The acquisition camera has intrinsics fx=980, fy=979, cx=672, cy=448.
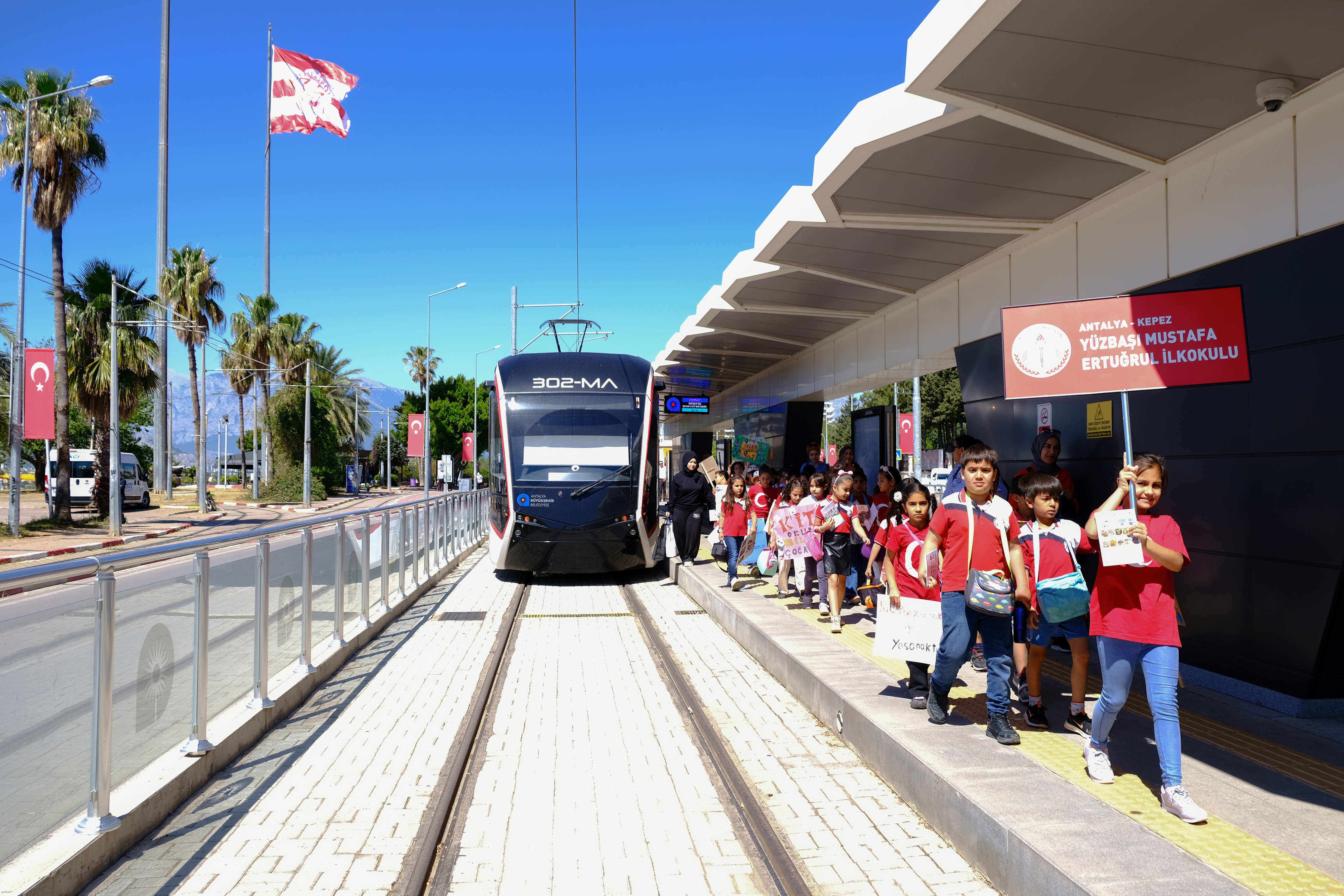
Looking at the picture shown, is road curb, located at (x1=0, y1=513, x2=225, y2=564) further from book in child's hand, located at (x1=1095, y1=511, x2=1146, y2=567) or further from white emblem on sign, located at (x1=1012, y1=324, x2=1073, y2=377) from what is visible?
book in child's hand, located at (x1=1095, y1=511, x2=1146, y2=567)

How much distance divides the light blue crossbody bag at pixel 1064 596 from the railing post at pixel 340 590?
Result: 236 inches

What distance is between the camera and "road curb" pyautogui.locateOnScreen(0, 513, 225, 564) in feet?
61.2

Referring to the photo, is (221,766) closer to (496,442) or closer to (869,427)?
(496,442)

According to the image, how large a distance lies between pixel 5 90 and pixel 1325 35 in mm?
31163

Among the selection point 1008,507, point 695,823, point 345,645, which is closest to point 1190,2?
point 1008,507

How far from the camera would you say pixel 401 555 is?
40.8 feet

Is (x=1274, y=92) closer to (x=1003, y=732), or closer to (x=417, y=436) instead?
(x=1003, y=732)

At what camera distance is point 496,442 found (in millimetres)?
14820

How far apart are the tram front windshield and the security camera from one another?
31.9 ft

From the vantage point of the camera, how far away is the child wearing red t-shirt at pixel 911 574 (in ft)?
20.6

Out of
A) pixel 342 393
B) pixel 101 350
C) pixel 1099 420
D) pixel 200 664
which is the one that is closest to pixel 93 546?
pixel 101 350

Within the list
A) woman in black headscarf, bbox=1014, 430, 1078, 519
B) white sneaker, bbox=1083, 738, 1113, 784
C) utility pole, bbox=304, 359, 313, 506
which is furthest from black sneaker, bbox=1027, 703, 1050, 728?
utility pole, bbox=304, 359, 313, 506

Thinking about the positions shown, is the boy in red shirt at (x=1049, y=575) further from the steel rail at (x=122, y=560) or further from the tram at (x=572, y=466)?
the tram at (x=572, y=466)

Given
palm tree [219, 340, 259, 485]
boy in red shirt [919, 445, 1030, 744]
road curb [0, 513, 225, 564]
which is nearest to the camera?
boy in red shirt [919, 445, 1030, 744]
